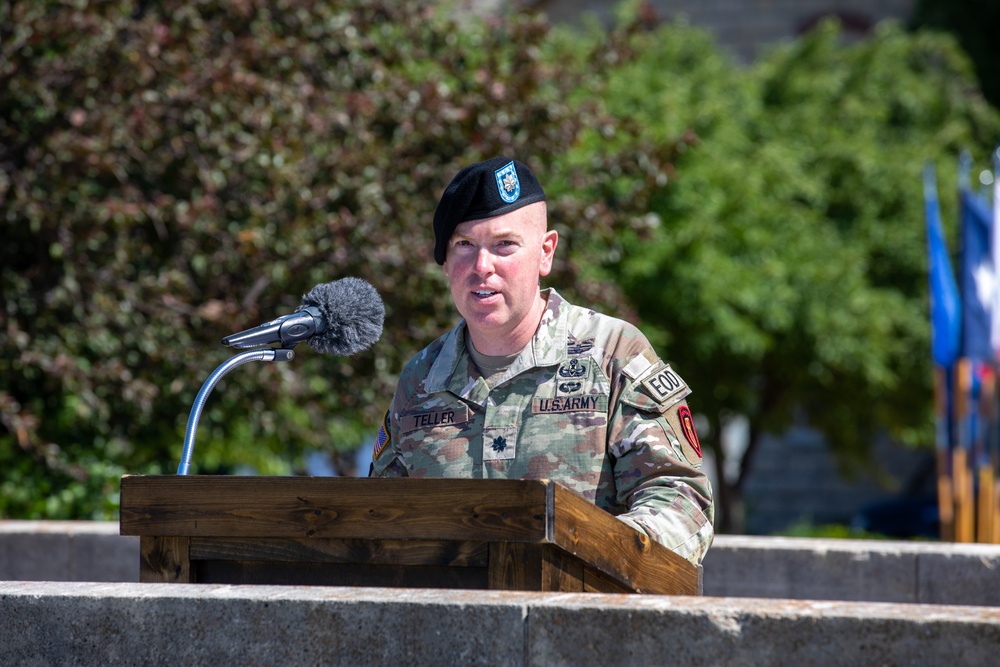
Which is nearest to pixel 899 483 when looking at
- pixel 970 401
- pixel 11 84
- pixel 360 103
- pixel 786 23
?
pixel 786 23

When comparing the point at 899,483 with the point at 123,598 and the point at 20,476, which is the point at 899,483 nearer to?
the point at 20,476

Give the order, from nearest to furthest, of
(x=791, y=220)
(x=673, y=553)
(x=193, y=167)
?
(x=673, y=553)
(x=193, y=167)
(x=791, y=220)

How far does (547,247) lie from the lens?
12.3 ft

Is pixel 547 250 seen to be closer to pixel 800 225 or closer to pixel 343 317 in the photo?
pixel 343 317

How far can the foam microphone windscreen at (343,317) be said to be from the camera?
335 cm

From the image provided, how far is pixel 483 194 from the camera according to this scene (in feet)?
11.6

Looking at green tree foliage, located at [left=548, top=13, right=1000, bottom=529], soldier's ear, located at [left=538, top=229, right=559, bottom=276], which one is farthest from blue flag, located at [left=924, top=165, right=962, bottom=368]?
soldier's ear, located at [left=538, top=229, right=559, bottom=276]

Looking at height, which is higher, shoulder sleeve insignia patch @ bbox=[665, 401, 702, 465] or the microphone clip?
the microphone clip

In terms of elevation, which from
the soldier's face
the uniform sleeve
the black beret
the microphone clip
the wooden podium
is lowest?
the wooden podium

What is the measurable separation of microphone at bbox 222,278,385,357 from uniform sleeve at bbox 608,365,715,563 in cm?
70

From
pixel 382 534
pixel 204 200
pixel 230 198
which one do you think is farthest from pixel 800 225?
pixel 382 534

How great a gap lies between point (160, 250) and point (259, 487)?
6.53 m

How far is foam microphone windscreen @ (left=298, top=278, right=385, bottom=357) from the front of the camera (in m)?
3.35

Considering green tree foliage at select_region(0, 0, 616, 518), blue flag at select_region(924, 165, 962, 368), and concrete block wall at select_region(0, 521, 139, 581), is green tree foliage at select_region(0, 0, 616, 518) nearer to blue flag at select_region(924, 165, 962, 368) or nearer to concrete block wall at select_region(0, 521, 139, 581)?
concrete block wall at select_region(0, 521, 139, 581)
